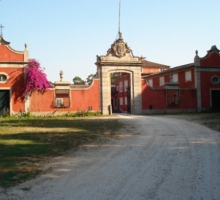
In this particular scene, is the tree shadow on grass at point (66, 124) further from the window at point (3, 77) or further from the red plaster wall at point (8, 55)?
the red plaster wall at point (8, 55)

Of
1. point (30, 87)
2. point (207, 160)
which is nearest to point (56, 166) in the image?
point (207, 160)

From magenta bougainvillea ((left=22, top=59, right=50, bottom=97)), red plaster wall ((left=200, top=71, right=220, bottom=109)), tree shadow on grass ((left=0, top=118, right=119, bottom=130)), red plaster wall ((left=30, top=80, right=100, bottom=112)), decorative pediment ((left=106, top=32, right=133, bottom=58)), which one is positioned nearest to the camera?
tree shadow on grass ((left=0, top=118, right=119, bottom=130))

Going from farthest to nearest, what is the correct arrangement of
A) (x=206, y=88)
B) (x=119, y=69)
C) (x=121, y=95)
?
(x=121, y=95)
(x=206, y=88)
(x=119, y=69)

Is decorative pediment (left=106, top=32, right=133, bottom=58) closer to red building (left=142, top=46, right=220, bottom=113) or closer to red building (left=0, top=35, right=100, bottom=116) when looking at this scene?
red building (left=142, top=46, right=220, bottom=113)

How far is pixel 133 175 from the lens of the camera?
6.05 metres

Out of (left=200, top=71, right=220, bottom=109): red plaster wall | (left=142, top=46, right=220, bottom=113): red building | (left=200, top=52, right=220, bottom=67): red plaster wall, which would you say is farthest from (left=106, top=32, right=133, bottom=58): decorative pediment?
(left=200, top=71, right=220, bottom=109): red plaster wall

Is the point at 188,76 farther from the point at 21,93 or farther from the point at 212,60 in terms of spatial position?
the point at 21,93

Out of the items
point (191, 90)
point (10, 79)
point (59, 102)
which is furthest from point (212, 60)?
point (10, 79)

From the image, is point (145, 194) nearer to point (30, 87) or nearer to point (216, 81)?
point (30, 87)

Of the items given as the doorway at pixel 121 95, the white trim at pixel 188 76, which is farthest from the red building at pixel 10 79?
the white trim at pixel 188 76

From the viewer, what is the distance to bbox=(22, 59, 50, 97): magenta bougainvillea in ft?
77.0

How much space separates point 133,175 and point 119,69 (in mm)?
20887

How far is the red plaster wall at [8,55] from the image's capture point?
940 inches

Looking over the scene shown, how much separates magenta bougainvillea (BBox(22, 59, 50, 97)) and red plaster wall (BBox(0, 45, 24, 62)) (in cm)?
109
